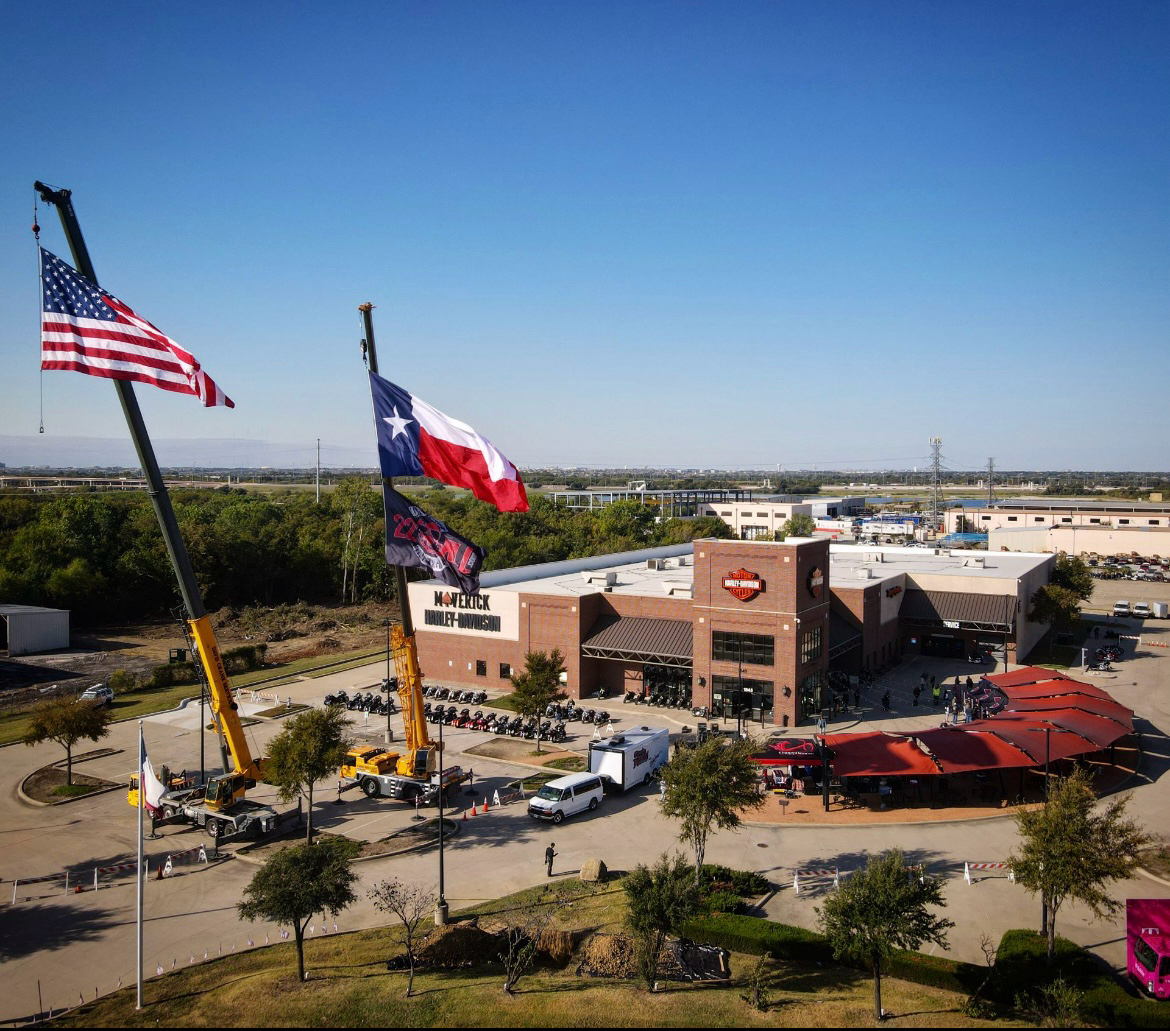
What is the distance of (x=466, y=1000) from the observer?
18.4 meters

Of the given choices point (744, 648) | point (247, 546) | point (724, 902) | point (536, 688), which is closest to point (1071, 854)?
point (724, 902)

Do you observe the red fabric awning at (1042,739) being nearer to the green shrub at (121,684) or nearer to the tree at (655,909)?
the tree at (655,909)

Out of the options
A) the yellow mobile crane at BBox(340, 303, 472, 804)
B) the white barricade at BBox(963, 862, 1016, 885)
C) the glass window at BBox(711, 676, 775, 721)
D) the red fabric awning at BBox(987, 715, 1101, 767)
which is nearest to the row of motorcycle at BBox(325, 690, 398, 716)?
the yellow mobile crane at BBox(340, 303, 472, 804)

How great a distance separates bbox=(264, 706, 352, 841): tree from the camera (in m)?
29.4

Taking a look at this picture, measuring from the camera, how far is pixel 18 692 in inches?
2202

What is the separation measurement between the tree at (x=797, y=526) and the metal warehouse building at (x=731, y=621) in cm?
6328

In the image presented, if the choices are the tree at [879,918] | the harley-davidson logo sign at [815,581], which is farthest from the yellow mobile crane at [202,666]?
the harley-davidson logo sign at [815,581]

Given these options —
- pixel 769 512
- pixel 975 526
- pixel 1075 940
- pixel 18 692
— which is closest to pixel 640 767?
pixel 1075 940

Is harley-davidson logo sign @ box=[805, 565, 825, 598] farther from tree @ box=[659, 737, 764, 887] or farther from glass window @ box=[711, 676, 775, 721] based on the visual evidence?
tree @ box=[659, 737, 764, 887]

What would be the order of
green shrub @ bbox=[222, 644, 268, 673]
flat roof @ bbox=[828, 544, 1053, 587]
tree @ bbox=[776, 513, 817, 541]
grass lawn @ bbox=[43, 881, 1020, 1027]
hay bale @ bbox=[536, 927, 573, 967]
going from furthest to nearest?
tree @ bbox=[776, 513, 817, 541] → green shrub @ bbox=[222, 644, 268, 673] → flat roof @ bbox=[828, 544, 1053, 587] → hay bale @ bbox=[536, 927, 573, 967] → grass lawn @ bbox=[43, 881, 1020, 1027]

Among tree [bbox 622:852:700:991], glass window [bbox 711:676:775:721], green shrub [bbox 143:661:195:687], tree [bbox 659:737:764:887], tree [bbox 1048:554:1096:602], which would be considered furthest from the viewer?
tree [bbox 1048:554:1096:602]

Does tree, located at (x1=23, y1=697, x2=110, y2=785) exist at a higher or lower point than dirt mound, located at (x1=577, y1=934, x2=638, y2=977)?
higher

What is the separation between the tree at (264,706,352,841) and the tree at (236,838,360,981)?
902 centimetres

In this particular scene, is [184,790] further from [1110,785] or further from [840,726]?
[1110,785]
